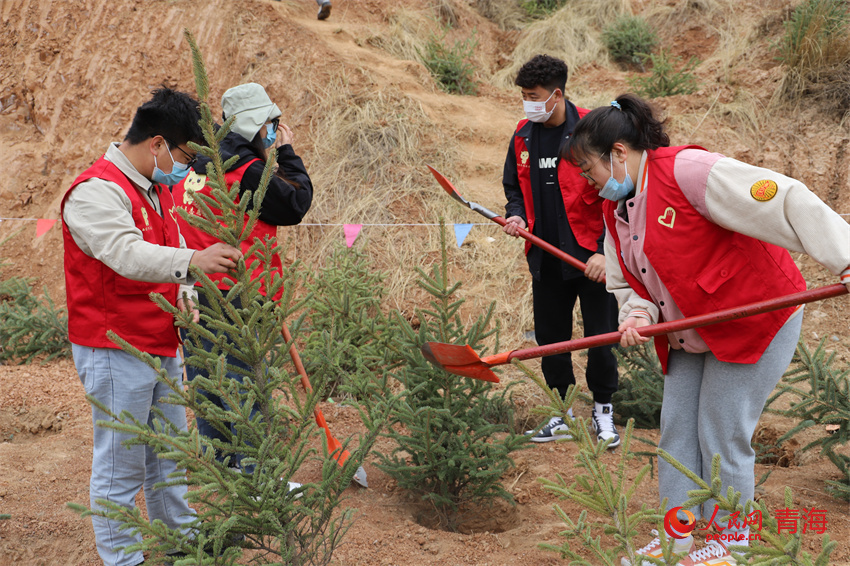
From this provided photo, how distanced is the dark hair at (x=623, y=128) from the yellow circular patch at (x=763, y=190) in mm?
469

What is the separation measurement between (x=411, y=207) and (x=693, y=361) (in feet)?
17.3

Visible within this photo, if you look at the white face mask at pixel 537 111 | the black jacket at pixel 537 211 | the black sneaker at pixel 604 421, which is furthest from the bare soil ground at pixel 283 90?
the white face mask at pixel 537 111

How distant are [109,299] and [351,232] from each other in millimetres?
4371

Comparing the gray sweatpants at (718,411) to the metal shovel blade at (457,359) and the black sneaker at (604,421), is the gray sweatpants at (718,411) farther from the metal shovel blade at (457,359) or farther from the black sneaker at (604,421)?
the black sneaker at (604,421)

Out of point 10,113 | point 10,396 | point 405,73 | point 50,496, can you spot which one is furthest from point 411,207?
point 10,113

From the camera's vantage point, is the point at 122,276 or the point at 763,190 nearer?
the point at 763,190

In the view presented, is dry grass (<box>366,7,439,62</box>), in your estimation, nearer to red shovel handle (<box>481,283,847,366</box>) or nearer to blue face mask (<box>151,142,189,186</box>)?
blue face mask (<box>151,142,189,186</box>)

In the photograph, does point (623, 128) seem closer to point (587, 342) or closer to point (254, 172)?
point (587, 342)

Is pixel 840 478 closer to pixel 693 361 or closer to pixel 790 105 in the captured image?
pixel 693 361

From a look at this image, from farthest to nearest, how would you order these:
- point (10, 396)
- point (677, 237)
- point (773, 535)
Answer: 1. point (10, 396)
2. point (677, 237)
3. point (773, 535)

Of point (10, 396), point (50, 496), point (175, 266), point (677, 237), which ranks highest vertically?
point (677, 237)

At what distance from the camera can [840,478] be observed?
335 centimetres

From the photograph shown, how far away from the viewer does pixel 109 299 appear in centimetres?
258

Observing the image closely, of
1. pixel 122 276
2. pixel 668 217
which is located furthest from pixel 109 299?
pixel 668 217
